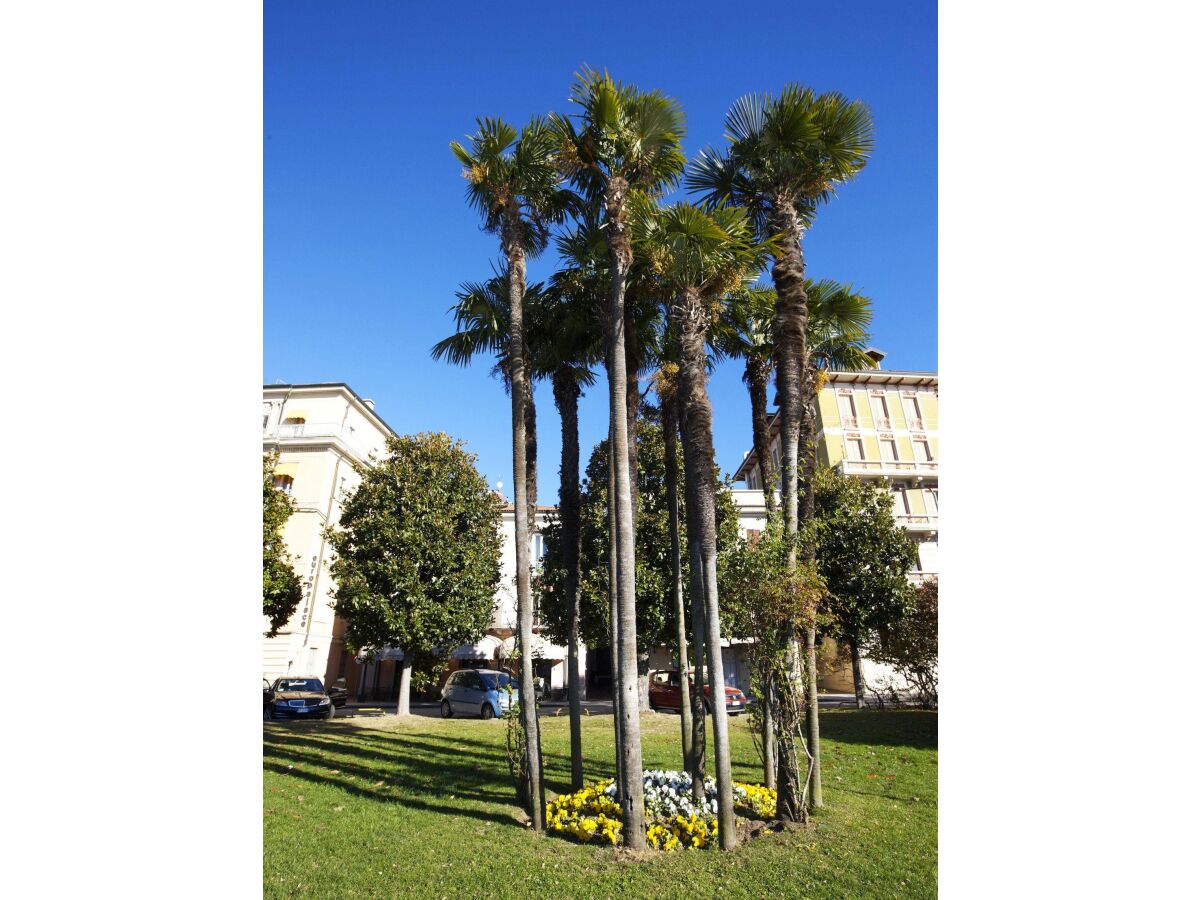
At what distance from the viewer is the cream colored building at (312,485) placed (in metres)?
27.8

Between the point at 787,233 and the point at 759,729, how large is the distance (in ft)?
21.3

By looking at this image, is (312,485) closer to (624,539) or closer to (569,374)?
(569,374)

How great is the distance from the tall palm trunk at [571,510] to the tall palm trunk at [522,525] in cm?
105

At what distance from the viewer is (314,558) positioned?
95.9ft

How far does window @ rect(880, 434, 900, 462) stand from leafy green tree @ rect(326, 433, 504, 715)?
2374 cm

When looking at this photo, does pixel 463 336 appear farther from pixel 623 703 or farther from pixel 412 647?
pixel 412 647

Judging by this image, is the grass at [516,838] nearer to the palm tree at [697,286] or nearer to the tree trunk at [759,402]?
the palm tree at [697,286]

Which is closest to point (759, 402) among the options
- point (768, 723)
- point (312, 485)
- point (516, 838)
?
point (768, 723)

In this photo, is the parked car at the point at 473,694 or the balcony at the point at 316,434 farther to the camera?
the balcony at the point at 316,434

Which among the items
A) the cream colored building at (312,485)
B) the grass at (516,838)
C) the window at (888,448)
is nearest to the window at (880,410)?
the window at (888,448)

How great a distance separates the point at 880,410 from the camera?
36375 millimetres

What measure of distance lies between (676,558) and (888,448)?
3037 cm

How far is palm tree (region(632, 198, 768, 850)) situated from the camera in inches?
297

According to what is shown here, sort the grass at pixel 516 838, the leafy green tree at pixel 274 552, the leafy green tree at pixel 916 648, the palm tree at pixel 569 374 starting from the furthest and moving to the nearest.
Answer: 1. the leafy green tree at pixel 274 552
2. the leafy green tree at pixel 916 648
3. the palm tree at pixel 569 374
4. the grass at pixel 516 838
